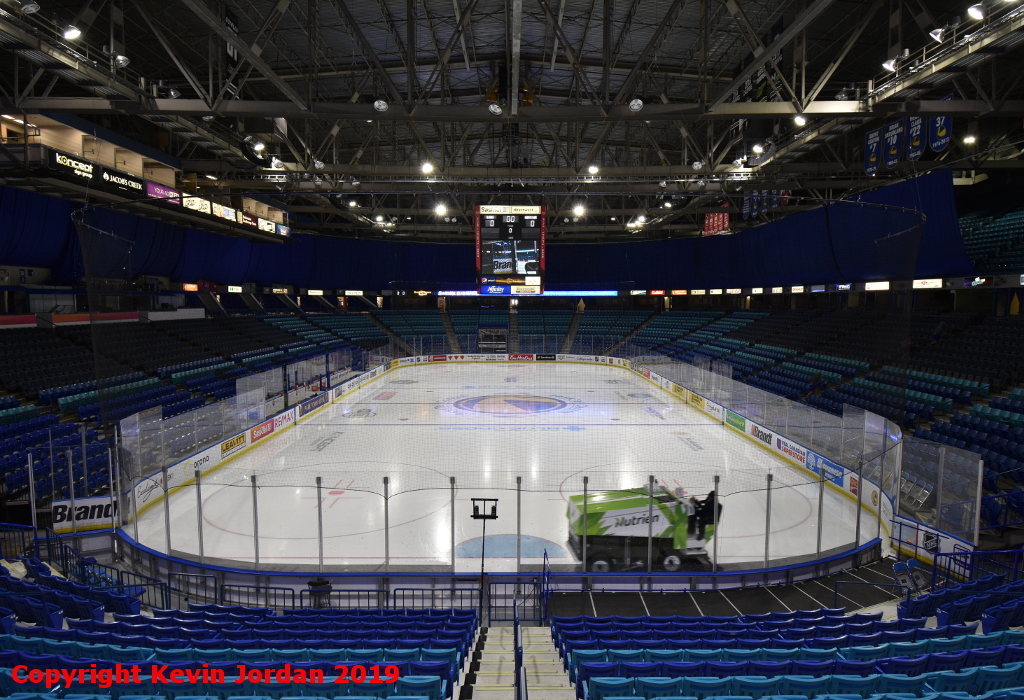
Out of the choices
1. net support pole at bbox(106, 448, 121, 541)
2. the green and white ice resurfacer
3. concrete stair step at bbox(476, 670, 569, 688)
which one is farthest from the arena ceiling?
concrete stair step at bbox(476, 670, 569, 688)

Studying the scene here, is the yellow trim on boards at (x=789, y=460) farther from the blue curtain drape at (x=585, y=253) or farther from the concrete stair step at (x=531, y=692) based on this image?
the concrete stair step at (x=531, y=692)

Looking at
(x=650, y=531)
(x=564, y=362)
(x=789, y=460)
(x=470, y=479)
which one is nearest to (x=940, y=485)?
(x=789, y=460)

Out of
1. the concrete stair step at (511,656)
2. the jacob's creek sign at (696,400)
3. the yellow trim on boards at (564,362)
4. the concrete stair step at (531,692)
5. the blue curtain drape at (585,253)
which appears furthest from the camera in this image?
the jacob's creek sign at (696,400)

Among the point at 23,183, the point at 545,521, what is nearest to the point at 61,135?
the point at 23,183

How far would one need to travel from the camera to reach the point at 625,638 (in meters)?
6.72

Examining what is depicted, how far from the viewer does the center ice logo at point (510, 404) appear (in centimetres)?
2408

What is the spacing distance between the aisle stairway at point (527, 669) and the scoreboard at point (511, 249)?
57.5 ft

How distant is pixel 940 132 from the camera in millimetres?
14859

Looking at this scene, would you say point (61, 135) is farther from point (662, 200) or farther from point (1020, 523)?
point (662, 200)

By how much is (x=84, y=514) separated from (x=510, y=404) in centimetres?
1684

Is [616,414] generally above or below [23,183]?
below

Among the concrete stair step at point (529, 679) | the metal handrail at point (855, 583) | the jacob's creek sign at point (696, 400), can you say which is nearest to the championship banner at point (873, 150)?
the jacob's creek sign at point (696, 400)

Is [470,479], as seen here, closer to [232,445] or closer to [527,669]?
[232,445]

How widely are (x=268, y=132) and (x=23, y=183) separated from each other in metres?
7.24
